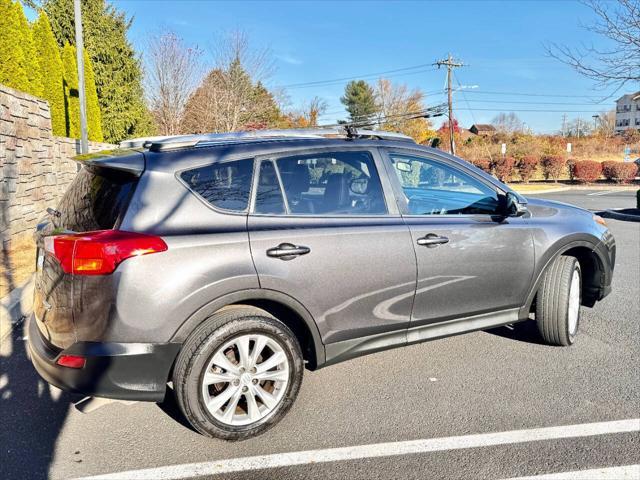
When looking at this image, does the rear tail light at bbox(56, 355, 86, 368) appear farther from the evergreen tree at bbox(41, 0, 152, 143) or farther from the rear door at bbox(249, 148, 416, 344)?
the evergreen tree at bbox(41, 0, 152, 143)

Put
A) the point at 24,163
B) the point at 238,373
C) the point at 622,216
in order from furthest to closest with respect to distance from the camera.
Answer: the point at 622,216
the point at 24,163
the point at 238,373

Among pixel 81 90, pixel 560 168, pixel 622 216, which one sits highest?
pixel 81 90

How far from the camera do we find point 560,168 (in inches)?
1235

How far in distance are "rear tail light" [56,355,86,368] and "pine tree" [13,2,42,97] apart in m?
9.08

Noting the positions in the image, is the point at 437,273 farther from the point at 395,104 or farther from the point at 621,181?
the point at 395,104

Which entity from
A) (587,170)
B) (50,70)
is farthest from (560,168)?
(50,70)

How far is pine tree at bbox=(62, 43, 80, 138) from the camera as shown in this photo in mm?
14050

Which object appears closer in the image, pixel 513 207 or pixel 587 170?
pixel 513 207

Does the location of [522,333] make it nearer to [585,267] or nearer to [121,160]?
[585,267]

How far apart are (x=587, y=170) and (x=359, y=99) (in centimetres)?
4089

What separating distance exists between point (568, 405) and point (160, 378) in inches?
99.0

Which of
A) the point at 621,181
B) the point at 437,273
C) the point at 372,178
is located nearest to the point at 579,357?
the point at 437,273

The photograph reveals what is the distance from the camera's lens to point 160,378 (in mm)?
2535

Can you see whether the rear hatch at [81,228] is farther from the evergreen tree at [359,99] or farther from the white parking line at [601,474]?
the evergreen tree at [359,99]
